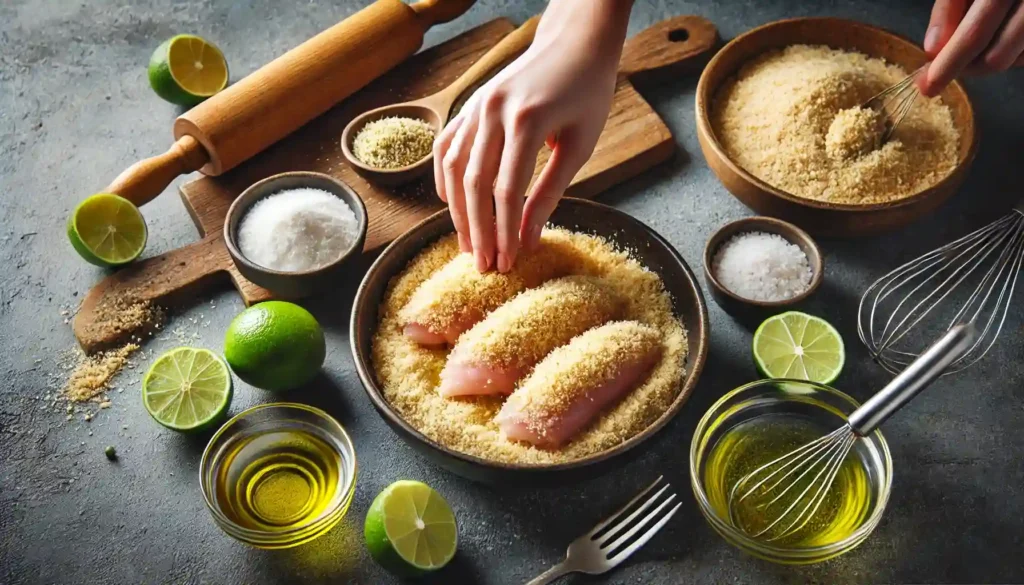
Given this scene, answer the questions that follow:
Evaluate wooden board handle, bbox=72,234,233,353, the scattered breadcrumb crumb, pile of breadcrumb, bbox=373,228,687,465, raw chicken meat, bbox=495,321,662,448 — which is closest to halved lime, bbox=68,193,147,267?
wooden board handle, bbox=72,234,233,353

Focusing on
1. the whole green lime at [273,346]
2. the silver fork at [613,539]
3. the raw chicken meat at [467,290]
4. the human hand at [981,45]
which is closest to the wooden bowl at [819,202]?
the human hand at [981,45]

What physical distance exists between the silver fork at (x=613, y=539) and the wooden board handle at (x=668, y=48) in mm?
961

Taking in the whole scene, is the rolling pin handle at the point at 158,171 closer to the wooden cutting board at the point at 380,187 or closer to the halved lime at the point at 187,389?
the wooden cutting board at the point at 380,187

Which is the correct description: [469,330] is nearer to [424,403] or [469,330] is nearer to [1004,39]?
[424,403]

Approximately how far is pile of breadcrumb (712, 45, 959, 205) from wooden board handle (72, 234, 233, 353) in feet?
3.29

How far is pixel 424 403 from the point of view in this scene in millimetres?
1314

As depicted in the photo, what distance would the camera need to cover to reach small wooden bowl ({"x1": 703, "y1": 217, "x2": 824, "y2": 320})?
1476 millimetres

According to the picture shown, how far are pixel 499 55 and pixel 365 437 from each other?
2.88 feet

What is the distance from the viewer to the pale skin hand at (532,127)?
127 cm

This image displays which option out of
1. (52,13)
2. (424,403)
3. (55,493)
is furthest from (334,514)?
(52,13)

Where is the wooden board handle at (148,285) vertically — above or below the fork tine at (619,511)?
above

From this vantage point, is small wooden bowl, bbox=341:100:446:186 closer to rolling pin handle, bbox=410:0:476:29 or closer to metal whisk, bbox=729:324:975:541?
rolling pin handle, bbox=410:0:476:29

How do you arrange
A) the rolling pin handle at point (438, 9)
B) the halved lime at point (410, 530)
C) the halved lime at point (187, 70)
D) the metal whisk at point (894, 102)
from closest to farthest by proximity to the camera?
the halved lime at point (410, 530) → the metal whisk at point (894, 102) → the halved lime at point (187, 70) → the rolling pin handle at point (438, 9)

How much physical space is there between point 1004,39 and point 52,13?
2.02 m
